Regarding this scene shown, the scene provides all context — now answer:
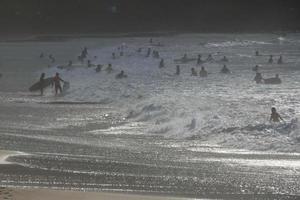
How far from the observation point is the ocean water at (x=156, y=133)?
13.1m

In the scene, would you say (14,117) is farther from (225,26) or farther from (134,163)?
(225,26)

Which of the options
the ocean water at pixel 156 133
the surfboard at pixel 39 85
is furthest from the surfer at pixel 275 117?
the surfboard at pixel 39 85

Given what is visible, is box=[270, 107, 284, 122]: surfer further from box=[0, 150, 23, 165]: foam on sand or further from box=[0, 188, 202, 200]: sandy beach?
box=[0, 188, 202, 200]: sandy beach

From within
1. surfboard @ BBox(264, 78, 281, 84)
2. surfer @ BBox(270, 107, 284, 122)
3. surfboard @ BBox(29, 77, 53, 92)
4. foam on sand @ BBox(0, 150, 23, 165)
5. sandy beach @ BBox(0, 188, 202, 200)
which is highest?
sandy beach @ BBox(0, 188, 202, 200)

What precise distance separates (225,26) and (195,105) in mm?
61425

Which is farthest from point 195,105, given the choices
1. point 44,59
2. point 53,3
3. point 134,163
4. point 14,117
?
point 53,3

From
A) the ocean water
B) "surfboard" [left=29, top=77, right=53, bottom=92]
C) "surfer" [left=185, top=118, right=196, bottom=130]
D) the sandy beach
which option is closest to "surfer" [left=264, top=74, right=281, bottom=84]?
the ocean water

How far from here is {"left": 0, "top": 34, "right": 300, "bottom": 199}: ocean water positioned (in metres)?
13.1

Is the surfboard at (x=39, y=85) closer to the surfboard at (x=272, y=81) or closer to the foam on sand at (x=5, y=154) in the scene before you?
the surfboard at (x=272, y=81)

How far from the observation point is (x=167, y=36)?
73.9 m

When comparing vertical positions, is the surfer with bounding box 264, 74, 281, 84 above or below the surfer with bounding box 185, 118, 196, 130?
below

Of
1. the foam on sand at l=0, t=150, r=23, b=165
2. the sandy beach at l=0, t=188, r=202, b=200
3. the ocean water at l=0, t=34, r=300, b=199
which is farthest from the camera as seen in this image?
the foam on sand at l=0, t=150, r=23, b=165

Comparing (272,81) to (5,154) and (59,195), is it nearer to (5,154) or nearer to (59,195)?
(5,154)

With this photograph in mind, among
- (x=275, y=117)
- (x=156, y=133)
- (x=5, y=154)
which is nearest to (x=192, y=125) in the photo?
(x=156, y=133)
